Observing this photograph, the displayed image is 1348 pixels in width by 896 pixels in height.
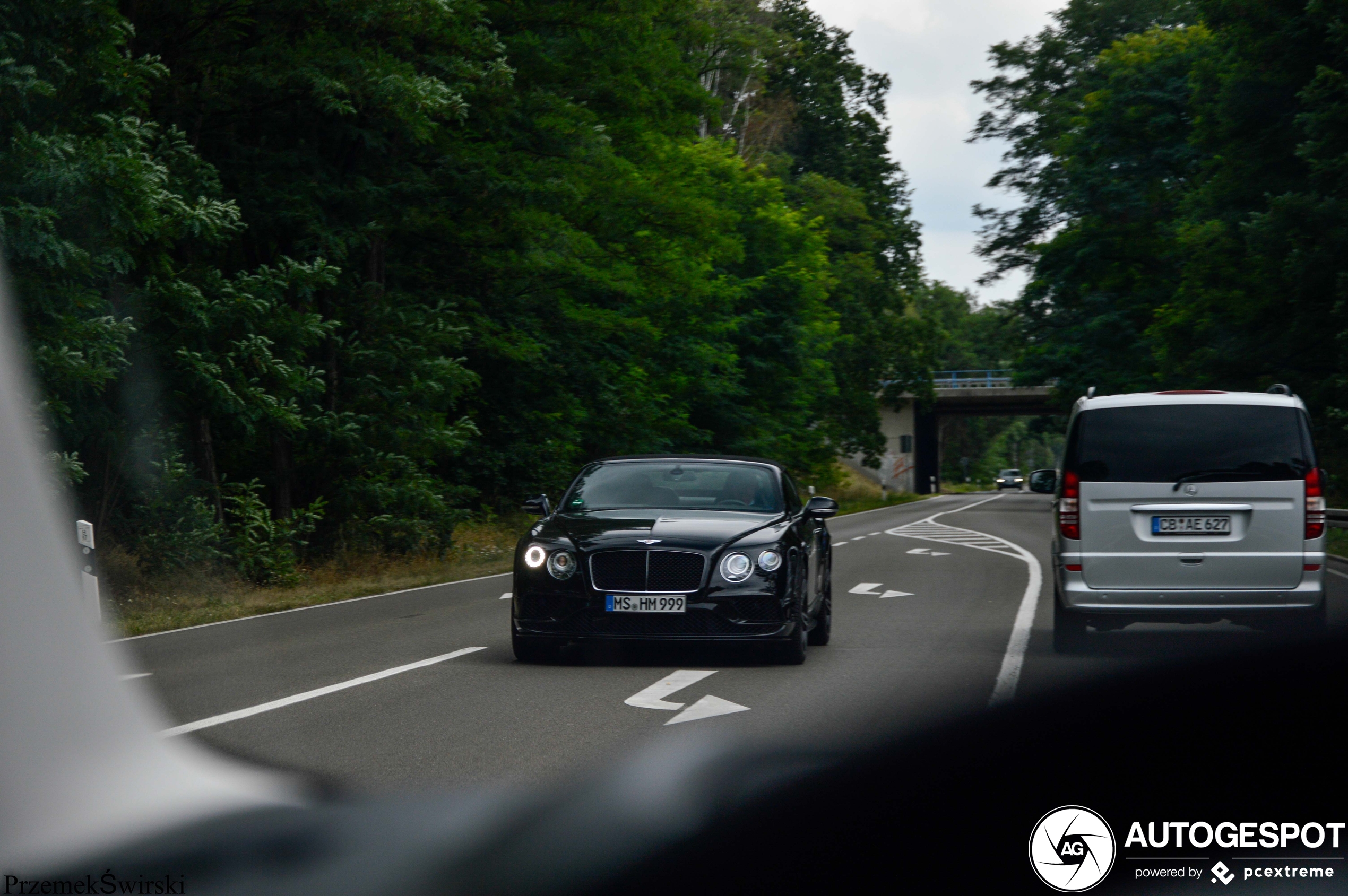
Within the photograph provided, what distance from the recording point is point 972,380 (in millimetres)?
87312

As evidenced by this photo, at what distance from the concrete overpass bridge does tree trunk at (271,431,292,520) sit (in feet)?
189

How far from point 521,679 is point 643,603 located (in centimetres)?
103

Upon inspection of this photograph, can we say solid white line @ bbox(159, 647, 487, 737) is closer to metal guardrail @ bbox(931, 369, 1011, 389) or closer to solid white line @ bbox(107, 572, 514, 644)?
solid white line @ bbox(107, 572, 514, 644)

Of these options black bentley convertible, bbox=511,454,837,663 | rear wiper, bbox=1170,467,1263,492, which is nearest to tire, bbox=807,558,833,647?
black bentley convertible, bbox=511,454,837,663

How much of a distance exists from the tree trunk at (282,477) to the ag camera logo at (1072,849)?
21.8 metres

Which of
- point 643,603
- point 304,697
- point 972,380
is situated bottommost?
point 972,380

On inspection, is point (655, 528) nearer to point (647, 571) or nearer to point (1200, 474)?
point (647, 571)

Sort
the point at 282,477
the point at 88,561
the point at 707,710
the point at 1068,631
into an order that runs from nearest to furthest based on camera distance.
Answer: the point at 707,710, the point at 1068,631, the point at 88,561, the point at 282,477

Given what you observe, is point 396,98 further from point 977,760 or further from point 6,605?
point 977,760

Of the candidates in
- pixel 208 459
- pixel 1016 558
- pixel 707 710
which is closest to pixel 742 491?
pixel 707 710

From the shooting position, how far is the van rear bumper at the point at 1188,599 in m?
10.8

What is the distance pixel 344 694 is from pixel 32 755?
6.81 m

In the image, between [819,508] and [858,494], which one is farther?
[858,494]

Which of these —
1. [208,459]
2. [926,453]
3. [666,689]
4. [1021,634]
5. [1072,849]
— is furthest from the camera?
[926,453]
